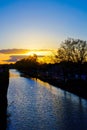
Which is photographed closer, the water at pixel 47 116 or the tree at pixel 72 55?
the water at pixel 47 116

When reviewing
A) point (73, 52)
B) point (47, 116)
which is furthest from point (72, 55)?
point (47, 116)

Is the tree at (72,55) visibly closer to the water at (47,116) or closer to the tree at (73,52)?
the tree at (73,52)

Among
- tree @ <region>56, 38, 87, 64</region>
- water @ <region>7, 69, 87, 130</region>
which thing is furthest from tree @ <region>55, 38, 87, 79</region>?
water @ <region>7, 69, 87, 130</region>

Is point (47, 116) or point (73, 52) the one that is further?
point (73, 52)

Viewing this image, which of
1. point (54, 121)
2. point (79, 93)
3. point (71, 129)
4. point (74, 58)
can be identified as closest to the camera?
point (71, 129)

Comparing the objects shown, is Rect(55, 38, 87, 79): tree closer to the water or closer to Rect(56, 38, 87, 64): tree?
Rect(56, 38, 87, 64): tree

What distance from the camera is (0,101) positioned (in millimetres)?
33188

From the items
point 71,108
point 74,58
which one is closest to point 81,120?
point 71,108

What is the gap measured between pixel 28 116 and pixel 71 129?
776 centimetres

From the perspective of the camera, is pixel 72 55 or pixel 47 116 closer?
pixel 47 116

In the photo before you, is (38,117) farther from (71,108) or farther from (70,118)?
(71,108)

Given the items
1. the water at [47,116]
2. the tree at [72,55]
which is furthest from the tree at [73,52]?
the water at [47,116]

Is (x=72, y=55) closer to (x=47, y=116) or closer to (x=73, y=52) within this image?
(x=73, y=52)

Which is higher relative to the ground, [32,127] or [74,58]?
[74,58]
